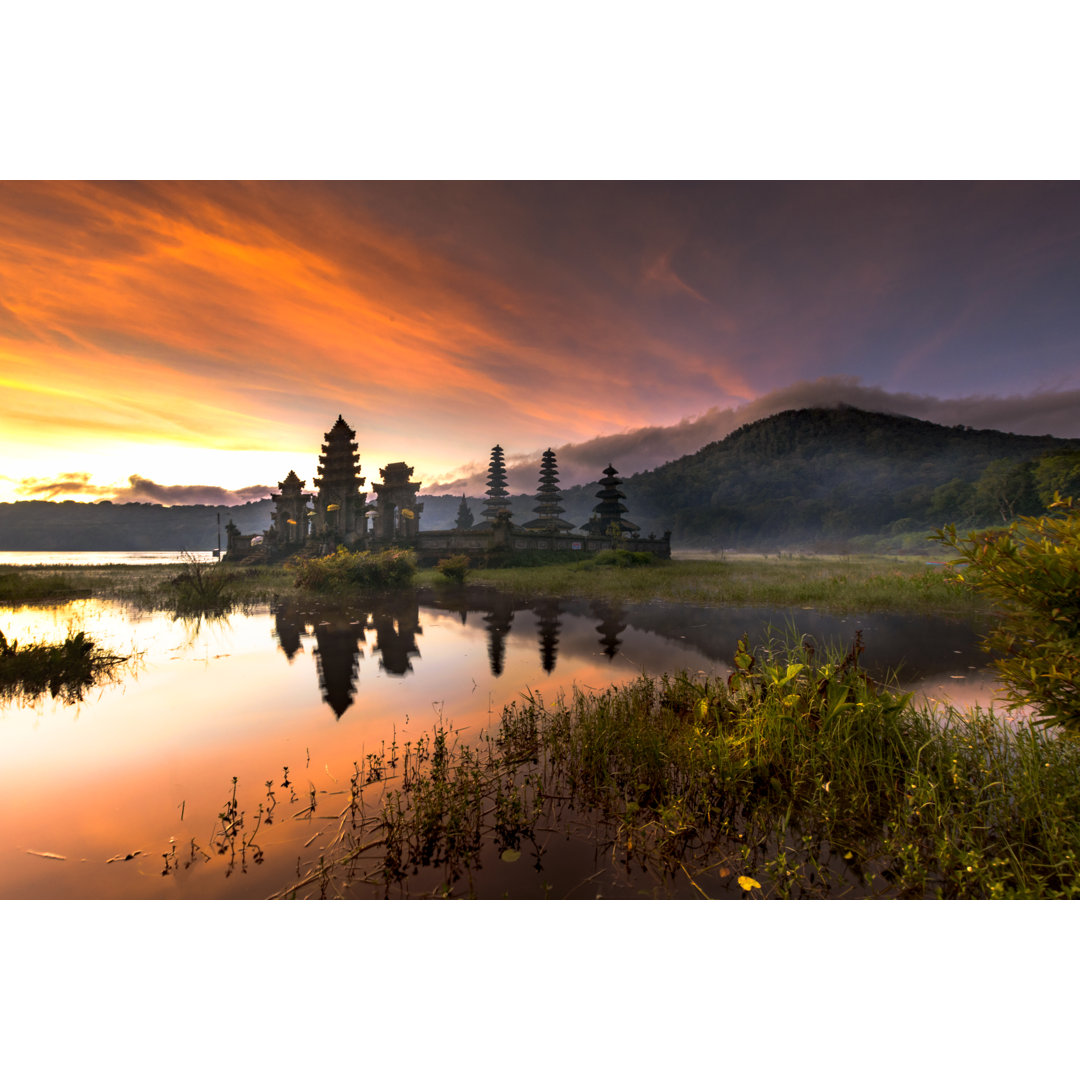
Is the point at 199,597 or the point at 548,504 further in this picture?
the point at 548,504

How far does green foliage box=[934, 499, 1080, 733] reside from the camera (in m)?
2.73

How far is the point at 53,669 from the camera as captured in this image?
243 inches

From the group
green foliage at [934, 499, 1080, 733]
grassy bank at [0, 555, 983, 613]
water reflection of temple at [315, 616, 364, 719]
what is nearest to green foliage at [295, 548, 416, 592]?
grassy bank at [0, 555, 983, 613]

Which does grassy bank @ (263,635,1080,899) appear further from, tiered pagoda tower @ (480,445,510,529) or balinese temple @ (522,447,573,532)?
tiered pagoda tower @ (480,445,510,529)

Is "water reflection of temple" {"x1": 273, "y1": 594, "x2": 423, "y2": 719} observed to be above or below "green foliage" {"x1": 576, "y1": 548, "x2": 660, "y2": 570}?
below

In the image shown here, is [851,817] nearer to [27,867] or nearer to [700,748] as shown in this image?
[700,748]

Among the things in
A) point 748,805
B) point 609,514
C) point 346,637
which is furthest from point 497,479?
point 748,805

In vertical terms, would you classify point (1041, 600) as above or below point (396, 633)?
above

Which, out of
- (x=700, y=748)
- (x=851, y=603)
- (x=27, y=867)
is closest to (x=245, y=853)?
(x=27, y=867)

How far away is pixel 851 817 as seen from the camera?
294 centimetres

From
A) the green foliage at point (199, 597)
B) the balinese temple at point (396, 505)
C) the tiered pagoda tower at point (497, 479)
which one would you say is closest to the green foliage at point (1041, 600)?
the green foliage at point (199, 597)

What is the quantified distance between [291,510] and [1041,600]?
32561 millimetres

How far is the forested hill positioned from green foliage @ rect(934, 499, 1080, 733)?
10101mm

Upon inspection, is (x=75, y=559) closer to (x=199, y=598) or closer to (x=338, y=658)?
(x=199, y=598)
